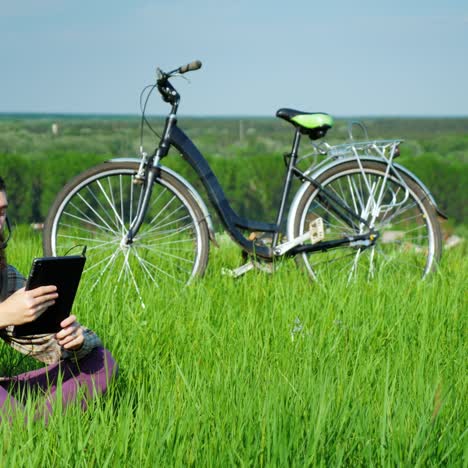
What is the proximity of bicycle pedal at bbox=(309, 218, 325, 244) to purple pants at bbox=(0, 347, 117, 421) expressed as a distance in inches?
85.0

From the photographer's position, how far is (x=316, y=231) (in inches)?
170

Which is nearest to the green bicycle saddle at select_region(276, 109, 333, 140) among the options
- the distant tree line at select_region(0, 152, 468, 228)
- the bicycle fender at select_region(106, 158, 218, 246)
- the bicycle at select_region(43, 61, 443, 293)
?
the bicycle at select_region(43, 61, 443, 293)

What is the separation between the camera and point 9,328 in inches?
85.3

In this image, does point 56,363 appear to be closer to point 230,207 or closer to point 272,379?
point 272,379

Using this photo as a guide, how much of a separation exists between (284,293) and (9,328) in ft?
5.85

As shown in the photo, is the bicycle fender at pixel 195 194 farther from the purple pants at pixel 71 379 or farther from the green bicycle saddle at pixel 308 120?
the purple pants at pixel 71 379

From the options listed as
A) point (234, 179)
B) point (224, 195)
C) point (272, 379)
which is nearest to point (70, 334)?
point (272, 379)

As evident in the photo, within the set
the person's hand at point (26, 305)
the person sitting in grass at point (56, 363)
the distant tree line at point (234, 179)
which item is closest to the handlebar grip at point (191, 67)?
the person sitting in grass at point (56, 363)

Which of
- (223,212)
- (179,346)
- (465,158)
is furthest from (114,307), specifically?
(465,158)

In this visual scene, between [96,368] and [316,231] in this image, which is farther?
[316,231]

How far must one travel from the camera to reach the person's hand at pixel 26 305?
1864 millimetres

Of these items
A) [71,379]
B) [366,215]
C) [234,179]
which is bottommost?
[234,179]

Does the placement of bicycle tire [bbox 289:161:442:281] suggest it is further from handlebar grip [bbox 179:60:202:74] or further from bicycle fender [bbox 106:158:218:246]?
handlebar grip [bbox 179:60:202:74]

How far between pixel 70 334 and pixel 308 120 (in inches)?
99.3
